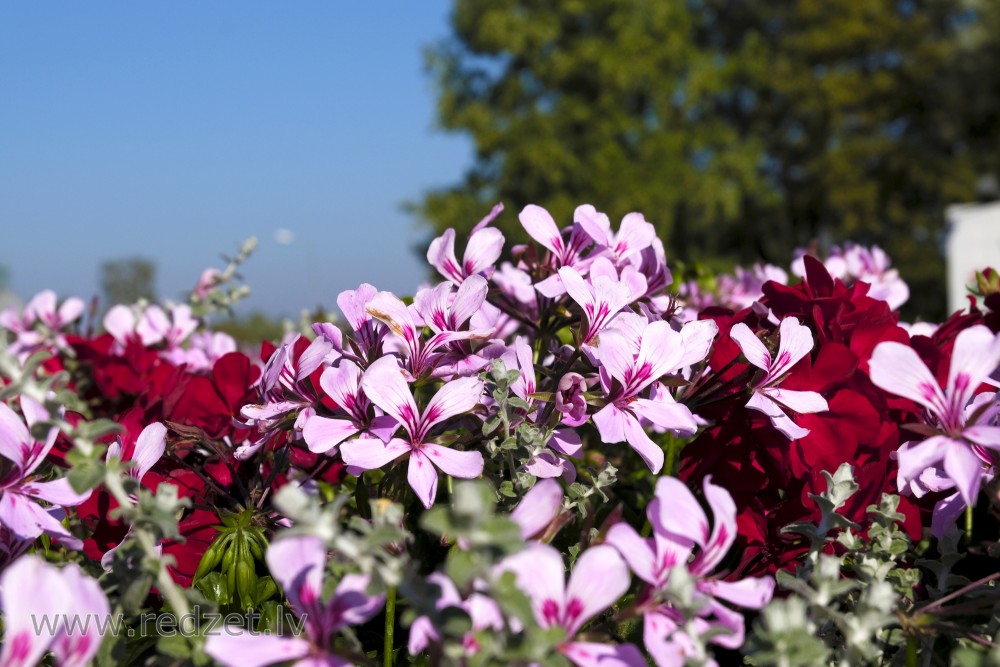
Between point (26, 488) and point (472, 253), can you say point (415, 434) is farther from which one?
point (26, 488)

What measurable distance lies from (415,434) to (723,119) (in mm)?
37018

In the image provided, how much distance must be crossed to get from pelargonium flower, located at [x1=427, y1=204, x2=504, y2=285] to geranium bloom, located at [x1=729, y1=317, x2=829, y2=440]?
0.43m

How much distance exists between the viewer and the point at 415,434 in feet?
4.12

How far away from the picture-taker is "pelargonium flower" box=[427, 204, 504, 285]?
1.53 meters

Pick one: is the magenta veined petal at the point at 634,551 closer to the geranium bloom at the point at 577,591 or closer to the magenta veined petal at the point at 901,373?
the geranium bloom at the point at 577,591

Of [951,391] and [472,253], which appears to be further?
[472,253]

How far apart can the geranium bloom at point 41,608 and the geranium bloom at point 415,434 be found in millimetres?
380

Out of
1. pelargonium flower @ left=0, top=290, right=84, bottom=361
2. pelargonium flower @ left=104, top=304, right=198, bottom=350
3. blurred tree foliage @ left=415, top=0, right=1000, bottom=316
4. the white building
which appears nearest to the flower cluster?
pelargonium flower @ left=104, top=304, right=198, bottom=350

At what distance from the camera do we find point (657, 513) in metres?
1.05

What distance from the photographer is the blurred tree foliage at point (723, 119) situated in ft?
103

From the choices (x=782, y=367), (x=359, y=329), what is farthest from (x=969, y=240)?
(x=359, y=329)

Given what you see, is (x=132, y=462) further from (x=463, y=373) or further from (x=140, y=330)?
(x=140, y=330)

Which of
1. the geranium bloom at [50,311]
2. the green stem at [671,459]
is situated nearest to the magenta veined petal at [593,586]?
the green stem at [671,459]

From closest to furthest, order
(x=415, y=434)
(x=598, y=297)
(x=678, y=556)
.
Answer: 1. (x=678, y=556)
2. (x=415, y=434)
3. (x=598, y=297)
